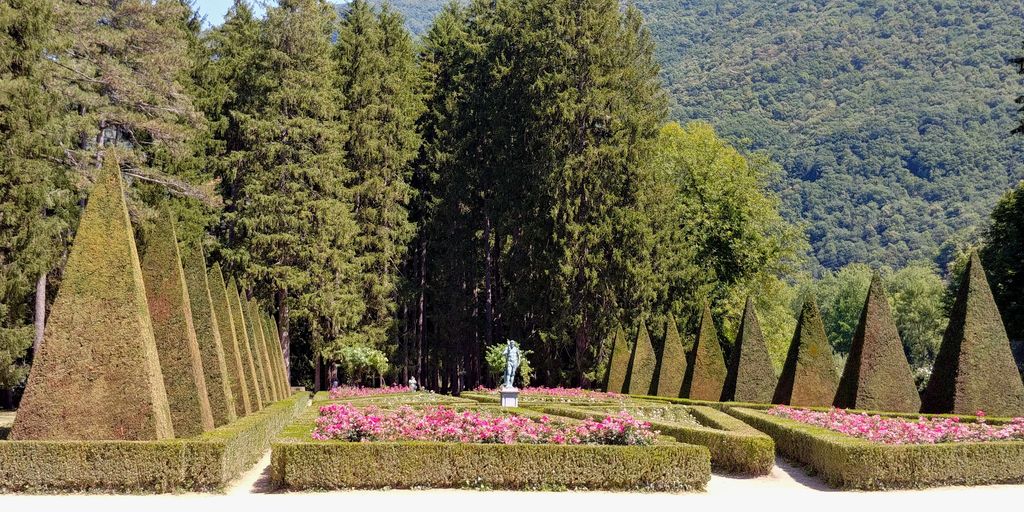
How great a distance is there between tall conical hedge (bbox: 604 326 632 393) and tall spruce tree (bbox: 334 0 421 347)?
433 inches

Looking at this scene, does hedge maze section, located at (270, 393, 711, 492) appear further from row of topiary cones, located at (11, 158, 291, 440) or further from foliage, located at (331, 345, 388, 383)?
foliage, located at (331, 345, 388, 383)

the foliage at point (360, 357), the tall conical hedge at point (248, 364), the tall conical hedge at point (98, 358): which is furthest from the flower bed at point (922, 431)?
the foliage at point (360, 357)

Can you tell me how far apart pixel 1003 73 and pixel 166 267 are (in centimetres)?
12317

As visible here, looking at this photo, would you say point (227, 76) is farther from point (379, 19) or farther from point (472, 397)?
point (472, 397)

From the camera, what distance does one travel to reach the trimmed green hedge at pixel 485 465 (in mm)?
14852

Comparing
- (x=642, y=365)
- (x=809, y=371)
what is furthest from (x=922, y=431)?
(x=642, y=365)

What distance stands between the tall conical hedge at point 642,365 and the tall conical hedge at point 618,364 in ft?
3.73

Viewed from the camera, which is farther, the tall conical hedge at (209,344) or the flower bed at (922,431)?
the tall conical hedge at (209,344)

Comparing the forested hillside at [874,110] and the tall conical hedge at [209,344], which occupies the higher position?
the forested hillside at [874,110]

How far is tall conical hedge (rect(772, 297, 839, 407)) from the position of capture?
26.5 meters

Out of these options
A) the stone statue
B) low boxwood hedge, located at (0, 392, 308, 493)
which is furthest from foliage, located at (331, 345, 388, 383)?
low boxwood hedge, located at (0, 392, 308, 493)

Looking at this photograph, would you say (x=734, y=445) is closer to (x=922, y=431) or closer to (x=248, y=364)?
(x=922, y=431)

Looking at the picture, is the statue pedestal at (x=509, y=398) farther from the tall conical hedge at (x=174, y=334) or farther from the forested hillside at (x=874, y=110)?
the forested hillside at (x=874, y=110)

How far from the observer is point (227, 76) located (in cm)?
4669
